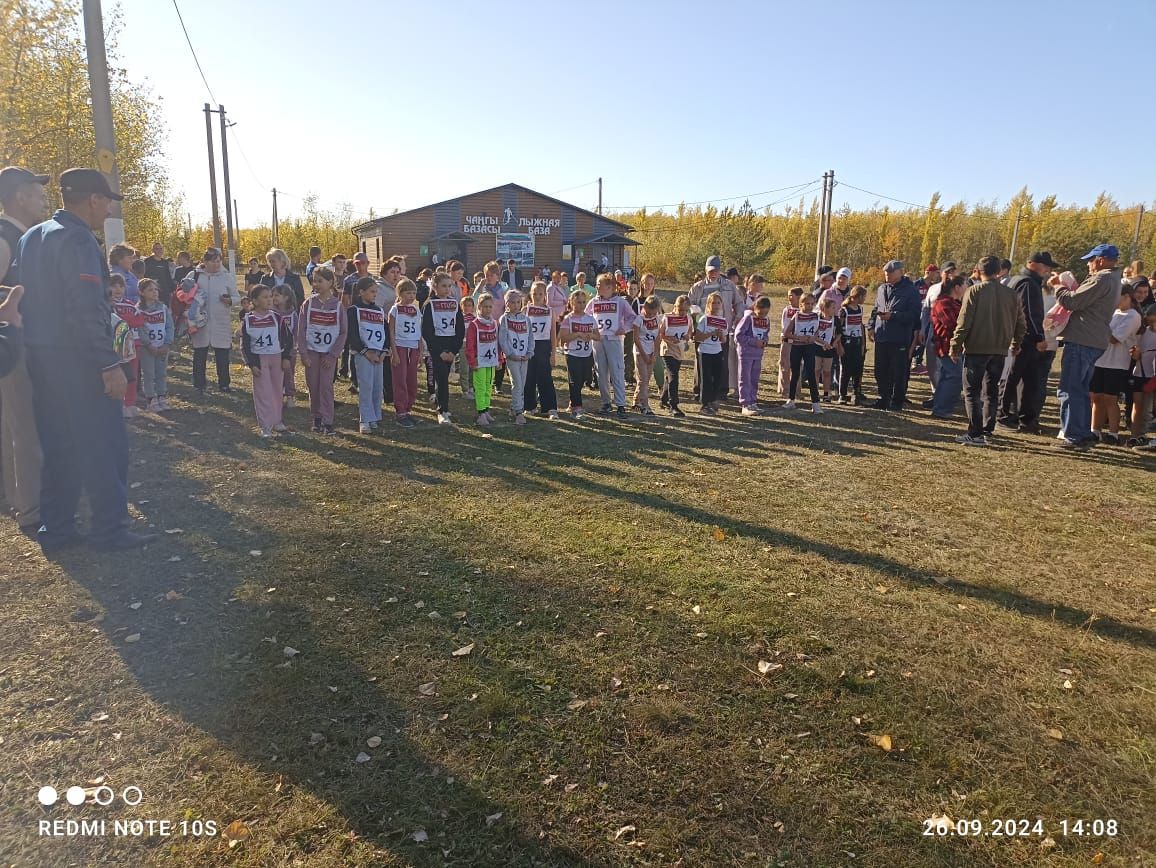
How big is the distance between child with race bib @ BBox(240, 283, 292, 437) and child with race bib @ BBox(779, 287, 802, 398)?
25.2ft

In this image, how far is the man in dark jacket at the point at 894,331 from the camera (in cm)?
1115

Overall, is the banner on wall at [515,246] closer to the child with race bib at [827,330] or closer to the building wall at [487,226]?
the building wall at [487,226]

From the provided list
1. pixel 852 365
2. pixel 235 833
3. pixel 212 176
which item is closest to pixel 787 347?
pixel 852 365

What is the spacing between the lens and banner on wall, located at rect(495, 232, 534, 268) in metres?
46.6

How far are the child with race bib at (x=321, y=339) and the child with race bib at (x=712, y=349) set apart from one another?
17.4ft

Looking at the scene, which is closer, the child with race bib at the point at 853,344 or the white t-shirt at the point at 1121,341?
the white t-shirt at the point at 1121,341

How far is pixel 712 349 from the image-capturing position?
1077 cm

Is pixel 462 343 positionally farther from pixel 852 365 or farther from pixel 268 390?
pixel 852 365

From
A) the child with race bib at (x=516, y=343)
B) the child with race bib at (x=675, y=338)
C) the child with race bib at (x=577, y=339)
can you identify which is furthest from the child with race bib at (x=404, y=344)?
the child with race bib at (x=675, y=338)

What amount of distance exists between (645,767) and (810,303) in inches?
369

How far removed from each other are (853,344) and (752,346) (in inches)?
102

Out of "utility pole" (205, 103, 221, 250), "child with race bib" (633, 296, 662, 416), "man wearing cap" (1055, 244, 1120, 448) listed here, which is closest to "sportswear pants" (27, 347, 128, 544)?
"child with race bib" (633, 296, 662, 416)

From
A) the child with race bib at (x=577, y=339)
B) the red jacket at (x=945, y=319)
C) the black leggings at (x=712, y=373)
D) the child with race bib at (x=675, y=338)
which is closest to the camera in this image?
the child with race bib at (x=577, y=339)

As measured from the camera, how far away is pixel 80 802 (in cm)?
293
